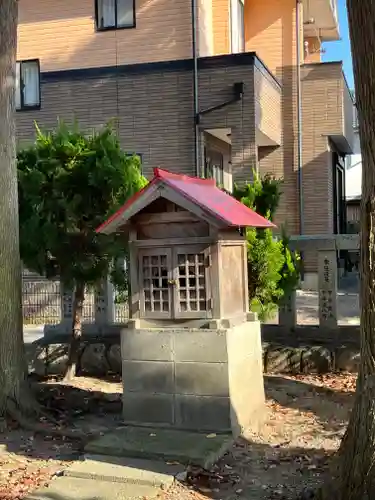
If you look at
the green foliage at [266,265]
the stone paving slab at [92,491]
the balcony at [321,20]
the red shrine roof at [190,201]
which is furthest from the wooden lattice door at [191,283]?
the balcony at [321,20]

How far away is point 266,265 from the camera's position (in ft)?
28.6

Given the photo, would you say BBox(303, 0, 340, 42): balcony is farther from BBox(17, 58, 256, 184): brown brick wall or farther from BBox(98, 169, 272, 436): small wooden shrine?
BBox(98, 169, 272, 436): small wooden shrine

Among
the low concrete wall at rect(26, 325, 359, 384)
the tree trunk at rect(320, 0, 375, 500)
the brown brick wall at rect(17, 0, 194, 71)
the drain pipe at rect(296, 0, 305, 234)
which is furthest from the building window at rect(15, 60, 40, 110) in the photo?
the tree trunk at rect(320, 0, 375, 500)

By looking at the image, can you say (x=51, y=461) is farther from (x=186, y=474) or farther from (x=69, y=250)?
(x=69, y=250)

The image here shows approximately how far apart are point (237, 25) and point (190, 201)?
12041mm

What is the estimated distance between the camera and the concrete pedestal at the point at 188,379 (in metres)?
6.18

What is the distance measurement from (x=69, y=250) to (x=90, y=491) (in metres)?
3.85

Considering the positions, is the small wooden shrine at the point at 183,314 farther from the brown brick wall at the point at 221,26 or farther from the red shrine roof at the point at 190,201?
the brown brick wall at the point at 221,26

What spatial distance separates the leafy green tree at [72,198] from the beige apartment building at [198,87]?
22.1 ft

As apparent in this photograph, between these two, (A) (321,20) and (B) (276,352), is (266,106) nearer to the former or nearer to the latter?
(A) (321,20)

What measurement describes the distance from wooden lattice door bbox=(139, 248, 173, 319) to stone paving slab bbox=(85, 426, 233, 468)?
3.75ft

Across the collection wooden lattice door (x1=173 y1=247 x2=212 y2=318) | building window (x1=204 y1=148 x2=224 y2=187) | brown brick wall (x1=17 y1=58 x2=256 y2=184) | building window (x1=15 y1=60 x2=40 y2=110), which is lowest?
wooden lattice door (x1=173 y1=247 x2=212 y2=318)

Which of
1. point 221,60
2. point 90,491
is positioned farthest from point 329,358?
point 221,60

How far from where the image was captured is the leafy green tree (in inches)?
310
